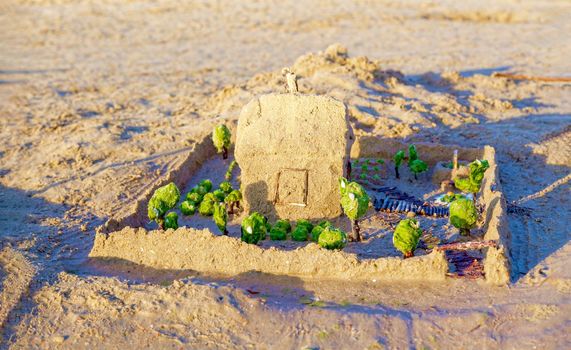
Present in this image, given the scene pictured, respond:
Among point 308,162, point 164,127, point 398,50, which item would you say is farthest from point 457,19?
point 308,162

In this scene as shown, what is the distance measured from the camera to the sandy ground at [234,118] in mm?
4961

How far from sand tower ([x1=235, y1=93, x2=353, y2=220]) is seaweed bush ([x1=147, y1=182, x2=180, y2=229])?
816mm

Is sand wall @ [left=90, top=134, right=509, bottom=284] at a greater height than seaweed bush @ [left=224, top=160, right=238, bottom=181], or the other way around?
sand wall @ [left=90, top=134, right=509, bottom=284]

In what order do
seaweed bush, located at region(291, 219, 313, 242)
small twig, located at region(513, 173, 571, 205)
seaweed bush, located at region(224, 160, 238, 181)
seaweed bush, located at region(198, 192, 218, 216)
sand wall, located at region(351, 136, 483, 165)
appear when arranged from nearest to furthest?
seaweed bush, located at region(291, 219, 313, 242) < seaweed bush, located at region(198, 192, 218, 216) < small twig, located at region(513, 173, 571, 205) < seaweed bush, located at region(224, 160, 238, 181) < sand wall, located at region(351, 136, 483, 165)

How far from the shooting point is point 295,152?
22.6ft

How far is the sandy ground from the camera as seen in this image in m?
4.96

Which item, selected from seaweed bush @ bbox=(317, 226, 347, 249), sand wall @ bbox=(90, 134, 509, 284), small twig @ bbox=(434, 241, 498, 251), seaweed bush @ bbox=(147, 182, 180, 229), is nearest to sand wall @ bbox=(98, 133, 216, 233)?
sand wall @ bbox=(90, 134, 509, 284)

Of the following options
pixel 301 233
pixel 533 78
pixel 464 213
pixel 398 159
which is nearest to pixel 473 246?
pixel 464 213

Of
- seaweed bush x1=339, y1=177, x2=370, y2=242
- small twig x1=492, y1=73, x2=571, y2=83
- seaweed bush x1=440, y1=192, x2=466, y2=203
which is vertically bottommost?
small twig x1=492, y1=73, x2=571, y2=83

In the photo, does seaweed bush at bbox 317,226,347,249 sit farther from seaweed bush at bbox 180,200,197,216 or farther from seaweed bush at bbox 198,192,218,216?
seaweed bush at bbox 180,200,197,216

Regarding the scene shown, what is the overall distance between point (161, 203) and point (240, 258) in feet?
4.21

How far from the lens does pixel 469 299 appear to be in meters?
5.18

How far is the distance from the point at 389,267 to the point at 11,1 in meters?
20.8

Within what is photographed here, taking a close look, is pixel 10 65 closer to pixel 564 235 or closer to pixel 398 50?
pixel 398 50
